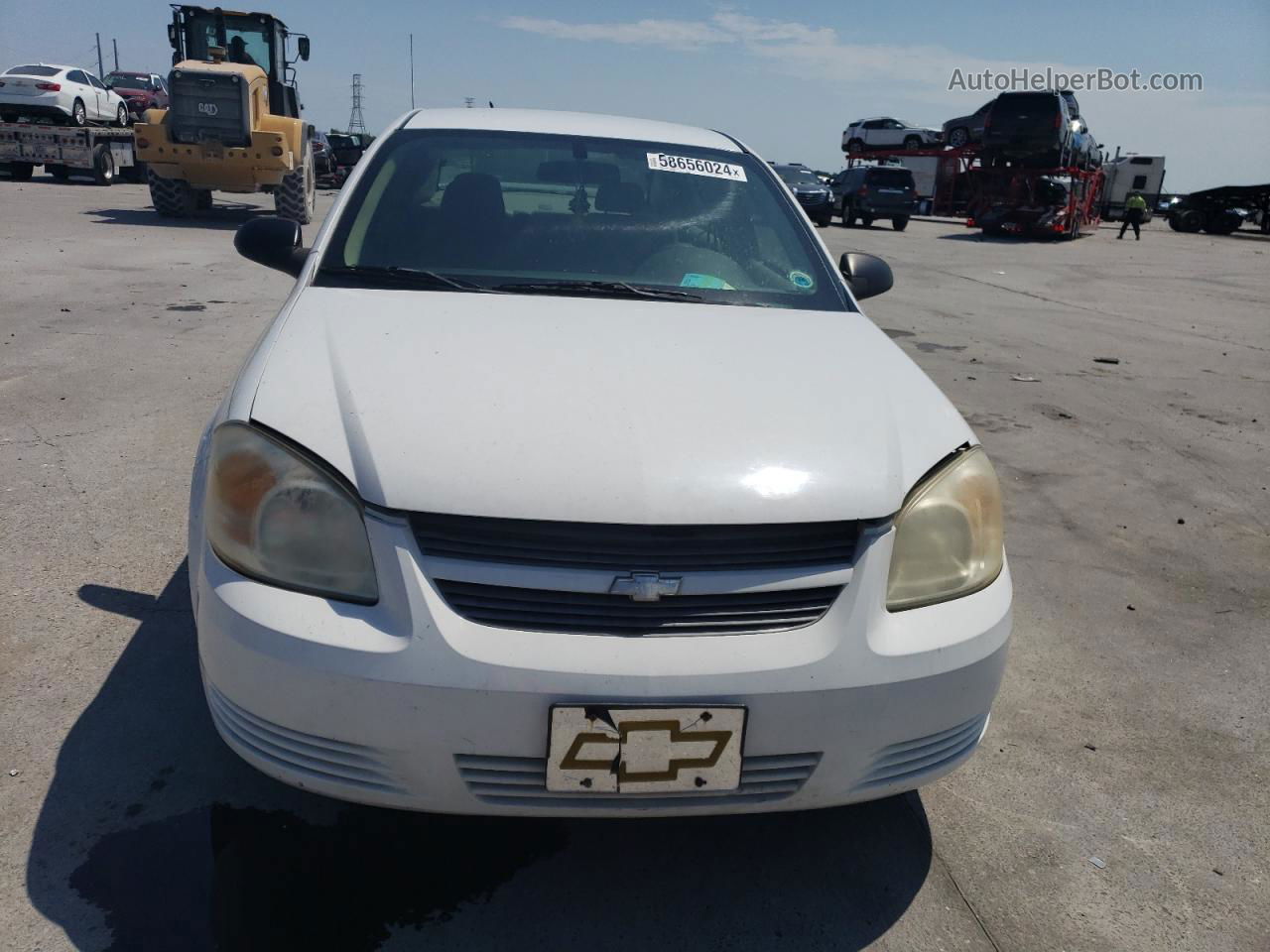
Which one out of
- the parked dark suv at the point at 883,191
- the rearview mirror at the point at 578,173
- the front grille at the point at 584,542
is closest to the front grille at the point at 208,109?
the rearview mirror at the point at 578,173

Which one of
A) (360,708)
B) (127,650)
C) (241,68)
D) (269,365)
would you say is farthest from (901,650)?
(241,68)

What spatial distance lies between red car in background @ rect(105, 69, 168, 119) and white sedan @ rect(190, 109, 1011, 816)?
32808 millimetres

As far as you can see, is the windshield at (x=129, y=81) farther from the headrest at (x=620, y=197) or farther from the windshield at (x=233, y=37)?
the headrest at (x=620, y=197)

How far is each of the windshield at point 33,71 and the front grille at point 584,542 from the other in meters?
24.9

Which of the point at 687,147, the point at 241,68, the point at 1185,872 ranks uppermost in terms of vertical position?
the point at 241,68

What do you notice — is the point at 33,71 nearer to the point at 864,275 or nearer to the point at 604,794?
the point at 864,275

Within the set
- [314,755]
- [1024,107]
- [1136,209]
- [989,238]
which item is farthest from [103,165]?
[1136,209]

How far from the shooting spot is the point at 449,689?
172cm

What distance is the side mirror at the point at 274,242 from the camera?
3283mm

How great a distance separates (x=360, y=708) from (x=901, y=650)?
0.99 meters

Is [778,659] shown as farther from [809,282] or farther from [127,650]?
[127,650]

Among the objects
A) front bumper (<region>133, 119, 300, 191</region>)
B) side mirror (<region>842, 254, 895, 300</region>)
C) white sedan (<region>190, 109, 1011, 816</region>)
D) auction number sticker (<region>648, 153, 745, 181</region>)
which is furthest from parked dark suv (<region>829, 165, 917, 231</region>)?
white sedan (<region>190, 109, 1011, 816</region>)

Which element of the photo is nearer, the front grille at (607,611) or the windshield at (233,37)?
the front grille at (607,611)

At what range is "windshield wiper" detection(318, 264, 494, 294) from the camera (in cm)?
274
